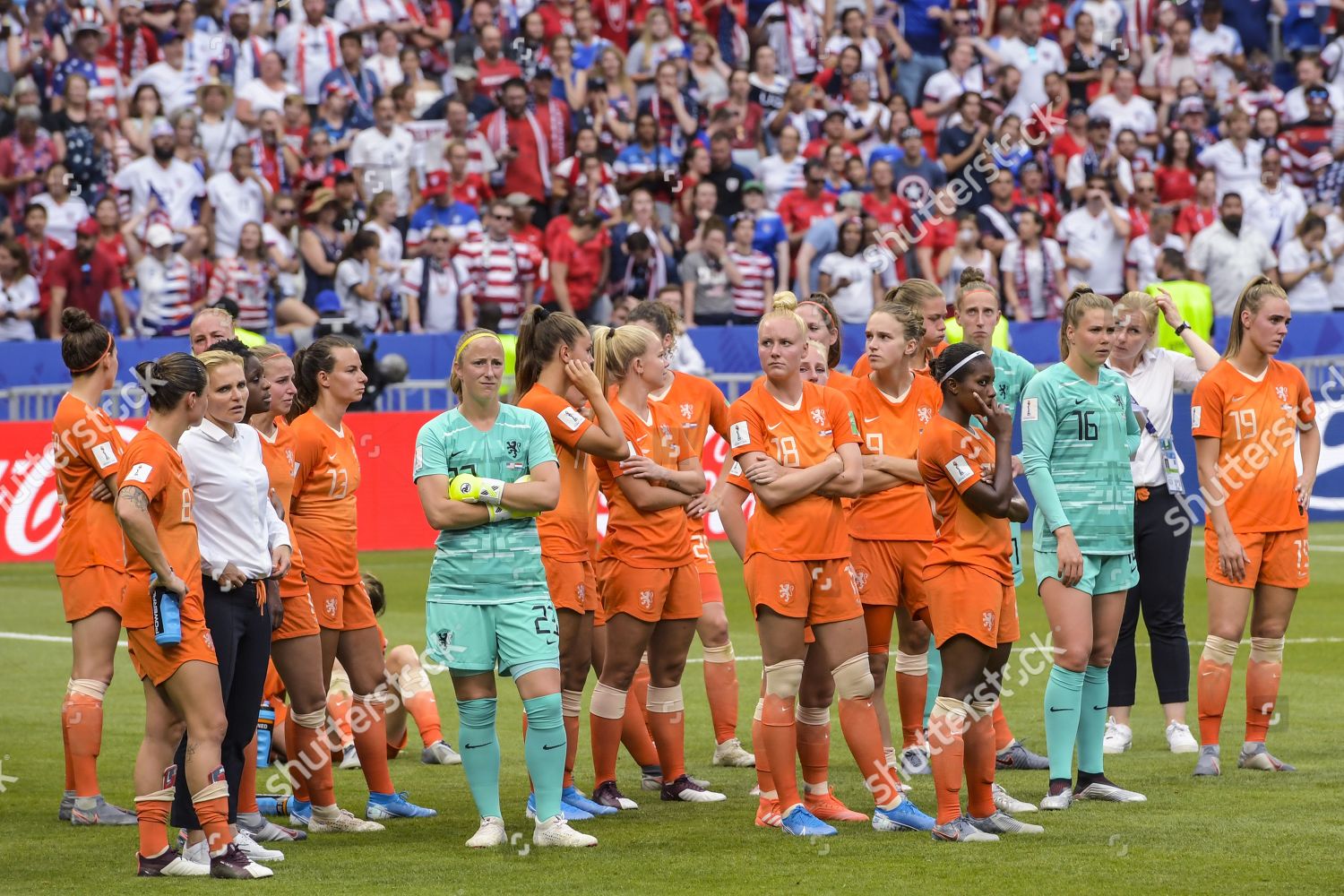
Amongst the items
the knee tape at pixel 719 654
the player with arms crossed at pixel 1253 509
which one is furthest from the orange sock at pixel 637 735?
the player with arms crossed at pixel 1253 509

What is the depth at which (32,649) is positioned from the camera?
13.6m

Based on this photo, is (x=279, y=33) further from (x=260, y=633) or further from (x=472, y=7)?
(x=260, y=633)

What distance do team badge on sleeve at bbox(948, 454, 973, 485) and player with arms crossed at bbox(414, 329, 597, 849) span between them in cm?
160

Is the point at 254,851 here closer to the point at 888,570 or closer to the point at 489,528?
the point at 489,528

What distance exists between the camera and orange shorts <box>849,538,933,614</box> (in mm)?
8859

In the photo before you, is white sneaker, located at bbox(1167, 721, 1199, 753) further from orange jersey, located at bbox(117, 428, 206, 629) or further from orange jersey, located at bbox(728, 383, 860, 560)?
orange jersey, located at bbox(117, 428, 206, 629)

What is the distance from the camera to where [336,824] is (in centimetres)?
840

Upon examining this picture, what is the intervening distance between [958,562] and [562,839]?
6.48ft

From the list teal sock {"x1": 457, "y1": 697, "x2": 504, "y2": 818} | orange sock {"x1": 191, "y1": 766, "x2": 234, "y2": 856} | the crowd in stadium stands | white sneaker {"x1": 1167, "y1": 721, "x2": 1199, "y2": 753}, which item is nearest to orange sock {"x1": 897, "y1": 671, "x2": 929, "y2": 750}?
white sneaker {"x1": 1167, "y1": 721, "x2": 1199, "y2": 753}

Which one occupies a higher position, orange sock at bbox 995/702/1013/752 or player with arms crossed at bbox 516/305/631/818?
player with arms crossed at bbox 516/305/631/818

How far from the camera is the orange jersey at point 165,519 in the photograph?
708cm

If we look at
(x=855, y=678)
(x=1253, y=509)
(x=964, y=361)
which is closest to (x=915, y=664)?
(x=855, y=678)

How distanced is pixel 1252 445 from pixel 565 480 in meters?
3.43

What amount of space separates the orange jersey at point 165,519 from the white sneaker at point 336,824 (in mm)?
1514
